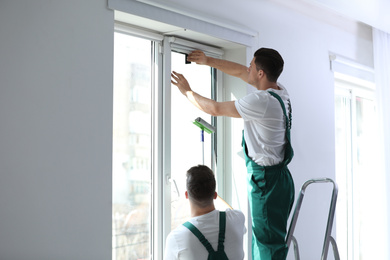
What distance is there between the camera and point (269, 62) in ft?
9.66

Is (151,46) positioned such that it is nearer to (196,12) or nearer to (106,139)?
(196,12)

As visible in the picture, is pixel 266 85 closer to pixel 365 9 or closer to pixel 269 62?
pixel 269 62

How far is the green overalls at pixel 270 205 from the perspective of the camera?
9.41 ft

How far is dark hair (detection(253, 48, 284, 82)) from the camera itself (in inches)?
116

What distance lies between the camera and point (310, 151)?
13.8 feet

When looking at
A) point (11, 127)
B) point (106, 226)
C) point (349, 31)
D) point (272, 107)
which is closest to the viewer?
point (11, 127)

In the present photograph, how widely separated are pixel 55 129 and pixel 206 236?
87 centimetres

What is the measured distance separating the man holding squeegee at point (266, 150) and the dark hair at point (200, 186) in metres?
0.61

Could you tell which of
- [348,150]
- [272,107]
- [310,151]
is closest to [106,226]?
[272,107]

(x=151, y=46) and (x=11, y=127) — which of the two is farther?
(x=151, y=46)

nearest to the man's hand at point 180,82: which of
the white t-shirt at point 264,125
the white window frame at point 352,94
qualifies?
the white t-shirt at point 264,125

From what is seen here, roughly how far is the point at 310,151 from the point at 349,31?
57.5 inches

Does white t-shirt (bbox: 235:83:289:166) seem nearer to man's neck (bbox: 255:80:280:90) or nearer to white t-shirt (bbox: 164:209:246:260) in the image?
man's neck (bbox: 255:80:280:90)

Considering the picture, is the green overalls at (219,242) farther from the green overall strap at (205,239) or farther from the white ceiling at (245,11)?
the white ceiling at (245,11)
